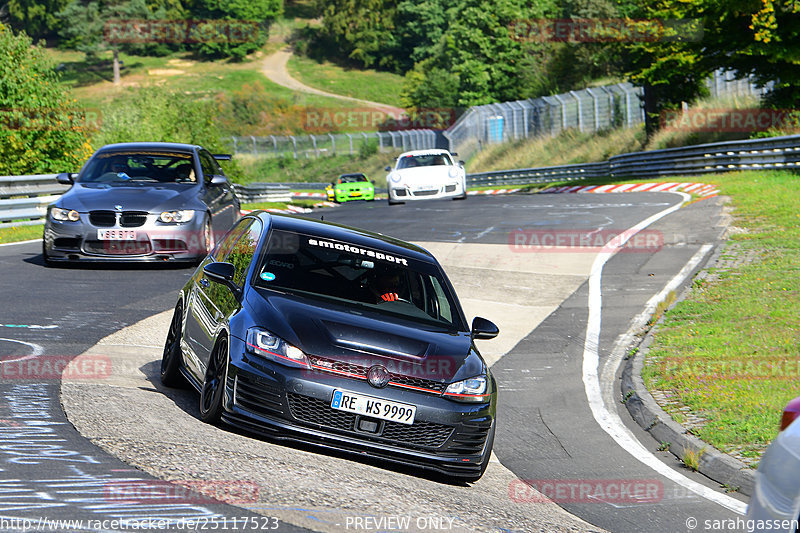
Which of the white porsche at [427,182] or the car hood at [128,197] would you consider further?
the white porsche at [427,182]

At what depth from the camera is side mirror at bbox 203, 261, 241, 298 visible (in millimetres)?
7520

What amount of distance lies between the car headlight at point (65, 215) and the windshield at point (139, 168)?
3.03ft

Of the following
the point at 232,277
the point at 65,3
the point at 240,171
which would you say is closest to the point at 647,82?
the point at 240,171

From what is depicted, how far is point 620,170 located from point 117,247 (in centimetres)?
2968

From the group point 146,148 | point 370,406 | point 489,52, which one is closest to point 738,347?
point 370,406

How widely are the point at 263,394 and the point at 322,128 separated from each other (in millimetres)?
99651

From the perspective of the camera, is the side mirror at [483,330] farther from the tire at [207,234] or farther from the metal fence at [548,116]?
the metal fence at [548,116]

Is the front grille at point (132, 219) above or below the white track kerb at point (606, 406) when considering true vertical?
above

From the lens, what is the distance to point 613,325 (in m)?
13.5

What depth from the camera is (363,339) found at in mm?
6785

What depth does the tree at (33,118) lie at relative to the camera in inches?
1041

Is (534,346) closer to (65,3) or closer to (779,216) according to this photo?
(779,216)

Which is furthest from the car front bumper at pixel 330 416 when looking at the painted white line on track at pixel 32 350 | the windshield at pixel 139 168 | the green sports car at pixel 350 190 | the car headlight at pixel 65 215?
the green sports car at pixel 350 190

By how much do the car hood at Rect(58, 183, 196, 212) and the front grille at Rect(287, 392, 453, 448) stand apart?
27.2 feet
